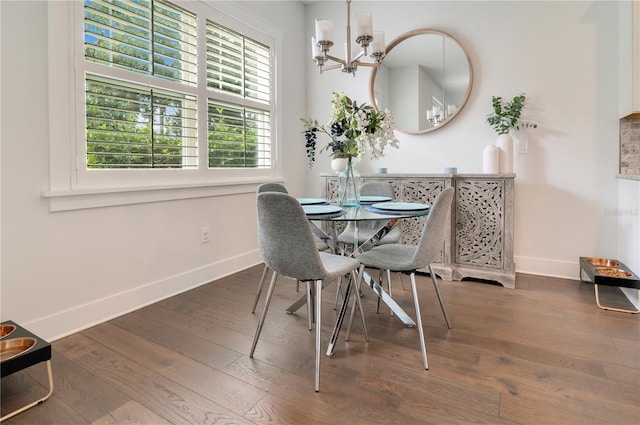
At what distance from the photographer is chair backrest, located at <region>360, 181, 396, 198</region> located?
2.88 m

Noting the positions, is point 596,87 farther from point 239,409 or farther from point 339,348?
point 239,409

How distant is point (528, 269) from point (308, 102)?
9.66 ft

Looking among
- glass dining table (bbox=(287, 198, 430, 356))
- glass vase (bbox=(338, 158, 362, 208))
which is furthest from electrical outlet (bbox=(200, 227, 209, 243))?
glass vase (bbox=(338, 158, 362, 208))

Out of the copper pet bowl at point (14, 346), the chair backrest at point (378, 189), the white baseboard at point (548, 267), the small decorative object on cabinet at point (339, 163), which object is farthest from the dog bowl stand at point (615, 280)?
the copper pet bowl at point (14, 346)

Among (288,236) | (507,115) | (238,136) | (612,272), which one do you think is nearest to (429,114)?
(507,115)

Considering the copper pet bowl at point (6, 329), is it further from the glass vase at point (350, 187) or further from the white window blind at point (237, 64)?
the white window blind at point (237, 64)

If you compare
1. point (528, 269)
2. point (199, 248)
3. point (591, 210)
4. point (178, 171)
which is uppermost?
point (178, 171)

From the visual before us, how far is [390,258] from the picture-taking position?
203cm

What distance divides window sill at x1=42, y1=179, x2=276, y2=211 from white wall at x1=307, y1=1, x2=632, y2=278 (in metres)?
2.08

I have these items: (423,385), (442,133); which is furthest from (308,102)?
(423,385)

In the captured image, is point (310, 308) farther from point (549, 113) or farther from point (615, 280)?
point (549, 113)

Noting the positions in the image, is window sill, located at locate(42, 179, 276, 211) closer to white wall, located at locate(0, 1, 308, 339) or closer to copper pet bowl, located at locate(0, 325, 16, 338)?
white wall, located at locate(0, 1, 308, 339)

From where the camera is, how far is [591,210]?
3.01 metres

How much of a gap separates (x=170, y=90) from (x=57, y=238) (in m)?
1.30
